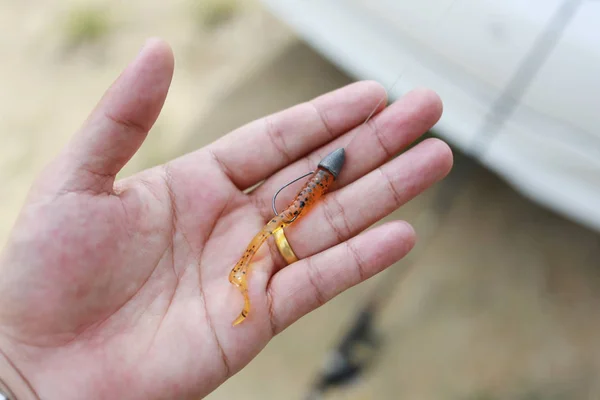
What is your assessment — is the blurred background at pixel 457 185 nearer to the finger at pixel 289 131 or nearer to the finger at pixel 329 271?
the finger at pixel 289 131

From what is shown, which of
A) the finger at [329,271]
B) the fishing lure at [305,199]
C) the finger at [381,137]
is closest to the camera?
the finger at [329,271]

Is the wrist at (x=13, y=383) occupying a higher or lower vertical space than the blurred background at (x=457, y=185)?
lower

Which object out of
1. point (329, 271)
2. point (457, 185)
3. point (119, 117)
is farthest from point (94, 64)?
point (329, 271)

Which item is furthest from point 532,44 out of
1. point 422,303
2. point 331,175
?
point 422,303

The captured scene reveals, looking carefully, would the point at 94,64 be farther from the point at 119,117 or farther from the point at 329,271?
the point at 329,271

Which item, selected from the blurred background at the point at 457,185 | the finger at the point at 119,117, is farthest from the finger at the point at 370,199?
the finger at the point at 119,117

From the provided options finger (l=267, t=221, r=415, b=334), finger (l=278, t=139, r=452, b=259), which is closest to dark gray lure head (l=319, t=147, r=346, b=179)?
finger (l=278, t=139, r=452, b=259)

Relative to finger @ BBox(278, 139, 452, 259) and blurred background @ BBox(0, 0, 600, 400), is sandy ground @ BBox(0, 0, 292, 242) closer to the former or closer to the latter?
blurred background @ BBox(0, 0, 600, 400)
